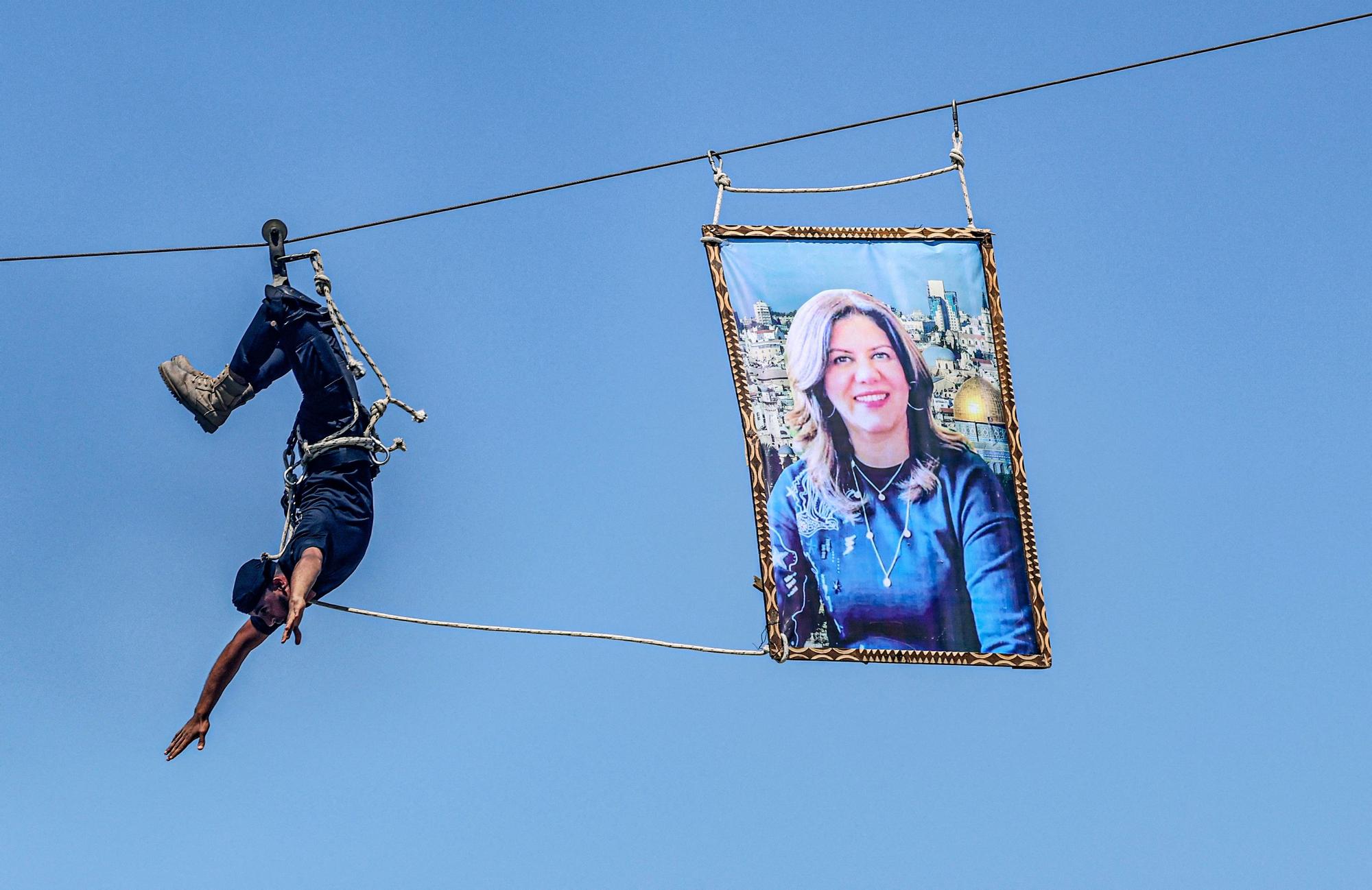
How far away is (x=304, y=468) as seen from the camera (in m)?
13.8

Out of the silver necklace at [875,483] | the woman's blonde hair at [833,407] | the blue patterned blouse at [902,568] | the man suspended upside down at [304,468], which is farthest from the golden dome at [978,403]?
the man suspended upside down at [304,468]

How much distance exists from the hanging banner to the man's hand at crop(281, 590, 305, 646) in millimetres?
2653

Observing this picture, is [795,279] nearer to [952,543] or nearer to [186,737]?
[952,543]

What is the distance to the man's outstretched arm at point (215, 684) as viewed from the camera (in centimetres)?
1344

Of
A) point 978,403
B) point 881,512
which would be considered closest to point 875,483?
point 881,512

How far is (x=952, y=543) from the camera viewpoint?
13.8 m

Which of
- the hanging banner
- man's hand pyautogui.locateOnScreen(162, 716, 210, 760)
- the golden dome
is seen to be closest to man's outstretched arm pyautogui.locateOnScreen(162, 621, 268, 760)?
man's hand pyautogui.locateOnScreen(162, 716, 210, 760)

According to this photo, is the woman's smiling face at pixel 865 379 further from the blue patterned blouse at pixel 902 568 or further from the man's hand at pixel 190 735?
the man's hand at pixel 190 735

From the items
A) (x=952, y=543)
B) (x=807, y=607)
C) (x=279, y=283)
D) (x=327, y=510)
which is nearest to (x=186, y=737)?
(x=327, y=510)

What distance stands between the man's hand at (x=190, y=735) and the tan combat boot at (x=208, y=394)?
178 centimetres

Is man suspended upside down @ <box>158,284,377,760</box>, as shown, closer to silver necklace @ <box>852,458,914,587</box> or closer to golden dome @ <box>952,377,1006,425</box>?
silver necklace @ <box>852,458,914,587</box>

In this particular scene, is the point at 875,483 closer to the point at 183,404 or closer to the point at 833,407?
the point at 833,407

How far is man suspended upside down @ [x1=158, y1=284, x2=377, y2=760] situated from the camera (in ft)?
43.5

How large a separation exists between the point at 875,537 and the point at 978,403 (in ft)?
3.72
